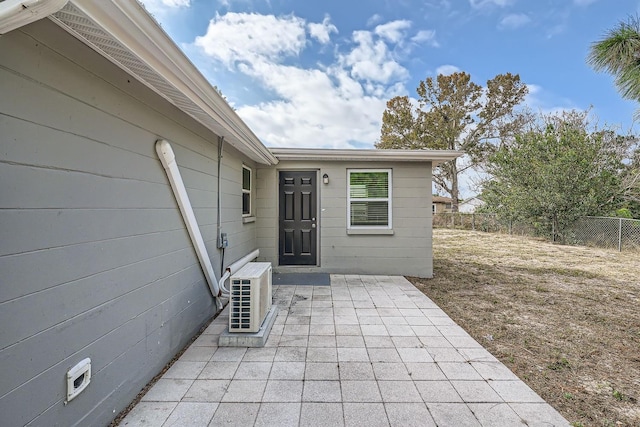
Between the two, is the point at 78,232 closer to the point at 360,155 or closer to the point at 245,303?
the point at 245,303

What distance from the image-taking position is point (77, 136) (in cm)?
151

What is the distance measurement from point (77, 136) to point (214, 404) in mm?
1810

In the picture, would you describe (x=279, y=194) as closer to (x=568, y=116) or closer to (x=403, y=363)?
(x=403, y=363)

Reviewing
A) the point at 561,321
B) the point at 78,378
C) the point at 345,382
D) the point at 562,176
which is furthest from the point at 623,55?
the point at 562,176

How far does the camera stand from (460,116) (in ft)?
56.9

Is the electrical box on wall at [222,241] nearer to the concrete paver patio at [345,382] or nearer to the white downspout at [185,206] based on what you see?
the white downspout at [185,206]

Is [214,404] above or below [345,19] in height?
below

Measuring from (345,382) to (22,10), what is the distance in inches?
103

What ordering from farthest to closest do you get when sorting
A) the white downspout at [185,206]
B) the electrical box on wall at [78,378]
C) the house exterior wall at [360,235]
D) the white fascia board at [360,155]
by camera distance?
the house exterior wall at [360,235] < the white fascia board at [360,155] < the white downspout at [185,206] < the electrical box on wall at [78,378]

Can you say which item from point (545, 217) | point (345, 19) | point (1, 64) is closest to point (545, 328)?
point (1, 64)

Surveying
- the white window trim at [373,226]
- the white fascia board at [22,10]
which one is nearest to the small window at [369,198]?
the white window trim at [373,226]

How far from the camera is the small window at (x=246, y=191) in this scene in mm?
5035

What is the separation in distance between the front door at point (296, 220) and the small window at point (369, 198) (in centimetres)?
78

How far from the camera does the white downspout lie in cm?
234
